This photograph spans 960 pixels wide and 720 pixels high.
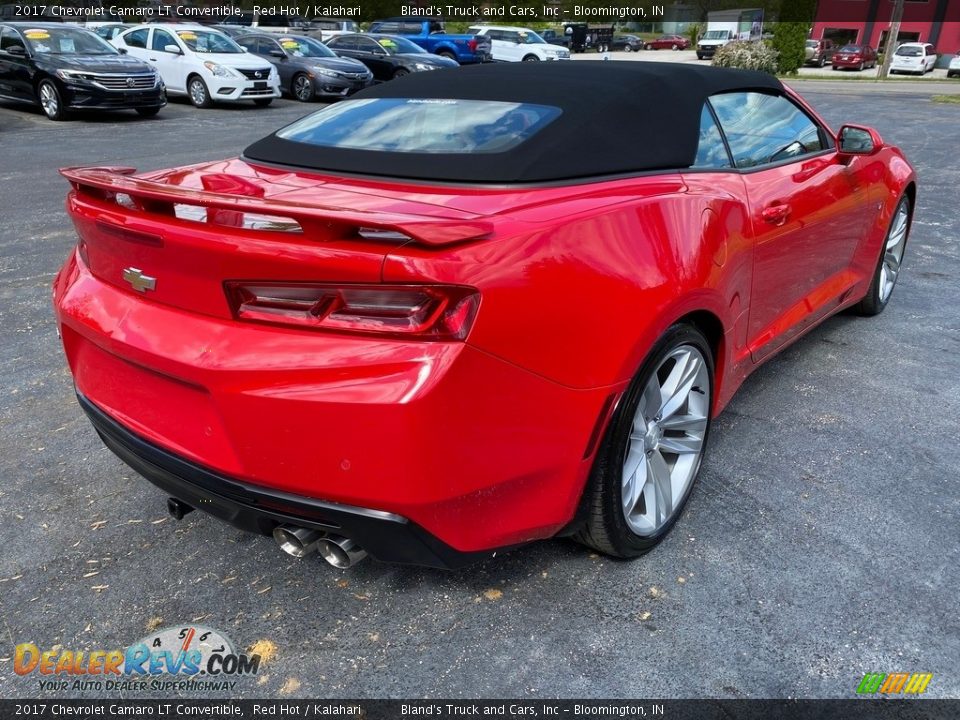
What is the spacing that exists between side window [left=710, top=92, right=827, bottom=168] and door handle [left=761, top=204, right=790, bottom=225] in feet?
0.65

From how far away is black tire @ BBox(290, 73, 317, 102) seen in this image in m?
17.1

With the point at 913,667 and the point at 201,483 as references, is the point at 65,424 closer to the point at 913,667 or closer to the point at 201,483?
the point at 201,483

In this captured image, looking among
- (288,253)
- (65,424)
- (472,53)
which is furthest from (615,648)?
(472,53)

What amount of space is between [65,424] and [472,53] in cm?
2528

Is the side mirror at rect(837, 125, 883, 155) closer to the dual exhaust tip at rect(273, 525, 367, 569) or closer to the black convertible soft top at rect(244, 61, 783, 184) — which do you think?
the black convertible soft top at rect(244, 61, 783, 184)

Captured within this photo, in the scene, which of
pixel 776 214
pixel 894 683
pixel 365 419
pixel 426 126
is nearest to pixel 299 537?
pixel 365 419

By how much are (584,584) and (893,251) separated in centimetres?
345

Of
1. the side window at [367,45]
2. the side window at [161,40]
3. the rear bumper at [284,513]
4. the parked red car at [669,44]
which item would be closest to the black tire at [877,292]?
the rear bumper at [284,513]

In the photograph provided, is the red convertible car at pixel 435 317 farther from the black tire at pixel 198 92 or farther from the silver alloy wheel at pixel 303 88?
the silver alloy wheel at pixel 303 88

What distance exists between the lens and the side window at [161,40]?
15532 millimetres

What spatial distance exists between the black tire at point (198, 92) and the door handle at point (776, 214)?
14444mm

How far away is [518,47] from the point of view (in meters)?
28.7

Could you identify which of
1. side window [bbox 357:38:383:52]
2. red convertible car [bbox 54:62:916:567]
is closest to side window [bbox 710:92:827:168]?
red convertible car [bbox 54:62:916:567]

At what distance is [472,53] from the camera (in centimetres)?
2609
